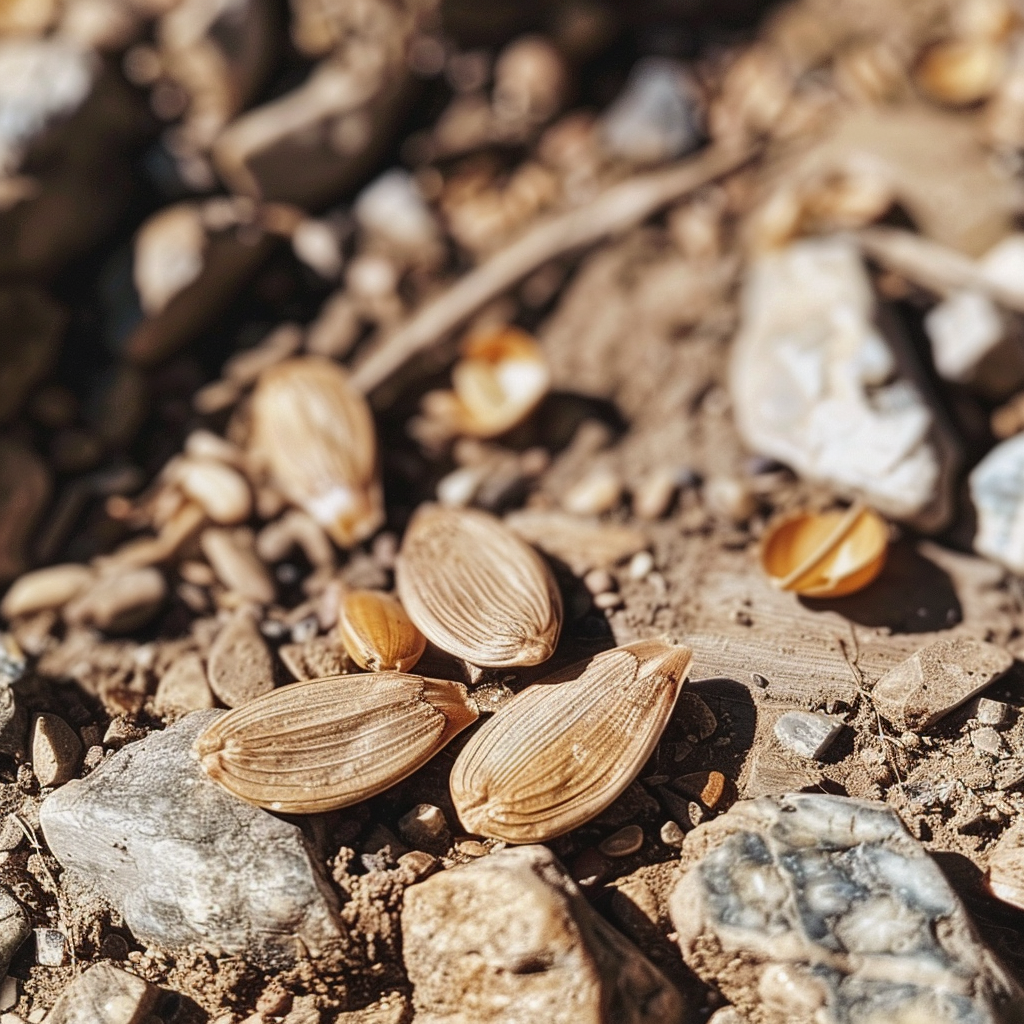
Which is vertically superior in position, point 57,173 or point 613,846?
point 57,173

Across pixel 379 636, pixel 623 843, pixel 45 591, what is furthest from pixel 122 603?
pixel 623 843

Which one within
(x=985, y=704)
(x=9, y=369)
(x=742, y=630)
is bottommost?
(x=985, y=704)

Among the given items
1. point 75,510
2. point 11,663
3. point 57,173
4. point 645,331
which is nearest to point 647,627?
point 645,331

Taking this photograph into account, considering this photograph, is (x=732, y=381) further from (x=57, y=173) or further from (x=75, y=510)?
(x=57, y=173)

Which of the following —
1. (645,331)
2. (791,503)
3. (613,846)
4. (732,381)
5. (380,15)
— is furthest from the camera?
(380,15)

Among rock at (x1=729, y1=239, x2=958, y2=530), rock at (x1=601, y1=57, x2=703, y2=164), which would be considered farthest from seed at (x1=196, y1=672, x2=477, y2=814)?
rock at (x1=601, y1=57, x2=703, y2=164)

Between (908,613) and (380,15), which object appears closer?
(908,613)

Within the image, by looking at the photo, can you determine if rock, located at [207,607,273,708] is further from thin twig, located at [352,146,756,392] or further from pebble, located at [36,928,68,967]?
thin twig, located at [352,146,756,392]
